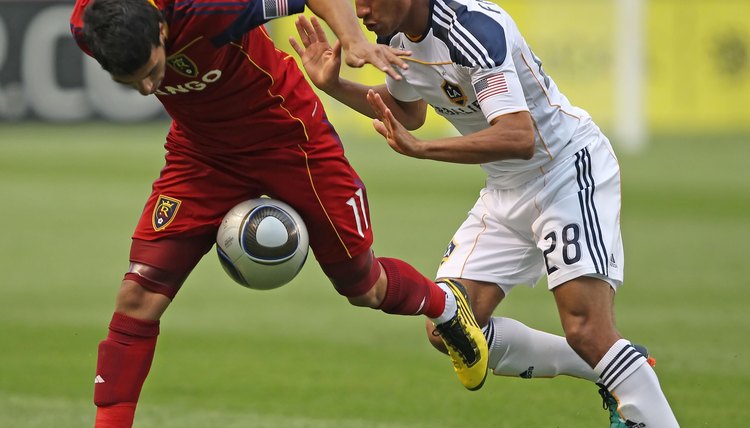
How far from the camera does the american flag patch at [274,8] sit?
5336 mm

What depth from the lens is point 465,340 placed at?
6.42 meters

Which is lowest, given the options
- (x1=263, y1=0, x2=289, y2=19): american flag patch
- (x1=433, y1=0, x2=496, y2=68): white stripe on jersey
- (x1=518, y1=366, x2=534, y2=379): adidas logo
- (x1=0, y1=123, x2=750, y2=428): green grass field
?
(x1=0, y1=123, x2=750, y2=428): green grass field

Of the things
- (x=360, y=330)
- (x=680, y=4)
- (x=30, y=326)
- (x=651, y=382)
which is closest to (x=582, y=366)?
(x=651, y=382)

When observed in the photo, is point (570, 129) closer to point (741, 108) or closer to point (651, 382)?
point (651, 382)

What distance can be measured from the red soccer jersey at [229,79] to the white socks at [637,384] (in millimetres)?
1815

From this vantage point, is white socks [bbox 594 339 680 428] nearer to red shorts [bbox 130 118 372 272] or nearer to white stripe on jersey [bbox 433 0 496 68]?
red shorts [bbox 130 118 372 272]

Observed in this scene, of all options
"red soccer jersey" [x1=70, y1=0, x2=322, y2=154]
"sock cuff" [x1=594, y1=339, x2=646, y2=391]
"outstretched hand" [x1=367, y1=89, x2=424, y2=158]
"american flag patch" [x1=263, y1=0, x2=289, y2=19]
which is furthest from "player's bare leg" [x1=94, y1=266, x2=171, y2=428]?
"sock cuff" [x1=594, y1=339, x2=646, y2=391]

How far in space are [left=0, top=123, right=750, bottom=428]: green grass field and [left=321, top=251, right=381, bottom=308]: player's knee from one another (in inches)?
46.2

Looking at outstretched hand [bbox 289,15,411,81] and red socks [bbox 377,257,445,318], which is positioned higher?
outstretched hand [bbox 289,15,411,81]

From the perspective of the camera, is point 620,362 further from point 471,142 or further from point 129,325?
point 129,325

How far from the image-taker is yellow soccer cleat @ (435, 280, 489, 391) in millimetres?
6387

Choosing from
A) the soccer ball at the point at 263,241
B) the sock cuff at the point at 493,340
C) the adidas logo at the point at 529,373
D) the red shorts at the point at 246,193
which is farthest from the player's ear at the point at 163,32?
the adidas logo at the point at 529,373

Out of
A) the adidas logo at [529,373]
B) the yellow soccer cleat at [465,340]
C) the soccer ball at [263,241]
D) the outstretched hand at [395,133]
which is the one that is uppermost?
the outstretched hand at [395,133]

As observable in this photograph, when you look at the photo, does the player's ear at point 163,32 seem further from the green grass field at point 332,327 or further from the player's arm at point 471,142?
the green grass field at point 332,327
